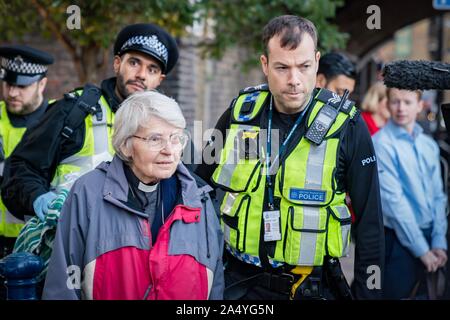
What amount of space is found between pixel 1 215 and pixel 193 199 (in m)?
1.92

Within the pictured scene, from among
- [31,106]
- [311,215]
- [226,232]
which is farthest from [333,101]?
[31,106]

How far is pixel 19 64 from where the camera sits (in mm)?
4586

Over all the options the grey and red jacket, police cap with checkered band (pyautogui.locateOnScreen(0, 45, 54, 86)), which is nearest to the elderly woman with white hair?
the grey and red jacket

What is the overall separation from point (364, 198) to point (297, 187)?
34cm

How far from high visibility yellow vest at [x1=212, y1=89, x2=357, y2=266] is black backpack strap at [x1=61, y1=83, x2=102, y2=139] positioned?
38.0 inches

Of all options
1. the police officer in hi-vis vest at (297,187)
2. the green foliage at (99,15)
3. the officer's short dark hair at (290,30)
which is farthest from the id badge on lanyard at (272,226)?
the green foliage at (99,15)

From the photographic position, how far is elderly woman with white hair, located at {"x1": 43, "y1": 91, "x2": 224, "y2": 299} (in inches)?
102

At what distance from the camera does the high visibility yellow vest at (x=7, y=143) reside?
4195 millimetres

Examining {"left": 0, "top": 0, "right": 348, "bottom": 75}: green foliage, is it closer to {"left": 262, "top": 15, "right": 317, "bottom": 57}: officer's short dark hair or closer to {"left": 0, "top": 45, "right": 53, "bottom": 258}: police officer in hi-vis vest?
{"left": 0, "top": 45, "right": 53, "bottom": 258}: police officer in hi-vis vest

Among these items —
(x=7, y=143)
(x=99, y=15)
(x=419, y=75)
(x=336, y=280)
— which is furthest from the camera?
(x=99, y=15)

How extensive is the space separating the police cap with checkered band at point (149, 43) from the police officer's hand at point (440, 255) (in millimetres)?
2265

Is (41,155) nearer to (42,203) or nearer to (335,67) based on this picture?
(42,203)

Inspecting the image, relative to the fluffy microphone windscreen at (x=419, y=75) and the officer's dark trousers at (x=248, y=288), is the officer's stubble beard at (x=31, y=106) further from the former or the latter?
the fluffy microphone windscreen at (x=419, y=75)
